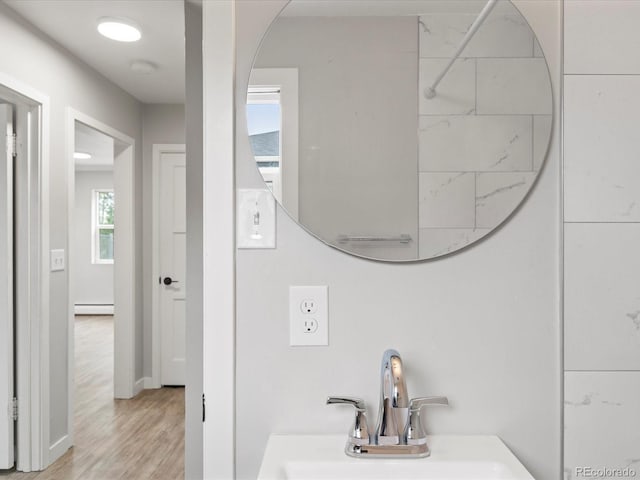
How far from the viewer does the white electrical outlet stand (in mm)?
1117

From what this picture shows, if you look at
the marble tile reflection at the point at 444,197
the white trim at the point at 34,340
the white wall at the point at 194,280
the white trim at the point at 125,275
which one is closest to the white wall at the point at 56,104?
the white trim at the point at 34,340

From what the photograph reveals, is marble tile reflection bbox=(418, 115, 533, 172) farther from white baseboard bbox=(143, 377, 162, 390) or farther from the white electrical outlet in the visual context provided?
white baseboard bbox=(143, 377, 162, 390)

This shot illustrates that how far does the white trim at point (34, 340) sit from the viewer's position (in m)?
3.05

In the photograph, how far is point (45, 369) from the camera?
10.2 ft

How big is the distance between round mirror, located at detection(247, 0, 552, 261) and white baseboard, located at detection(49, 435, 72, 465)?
296 cm

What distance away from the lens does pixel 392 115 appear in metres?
1.10

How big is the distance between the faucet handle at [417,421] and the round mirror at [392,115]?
0.96 feet

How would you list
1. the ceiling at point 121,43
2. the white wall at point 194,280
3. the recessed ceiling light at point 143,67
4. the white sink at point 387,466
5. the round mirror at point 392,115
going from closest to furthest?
the white sink at point 387,466 < the round mirror at point 392,115 < the white wall at point 194,280 < the ceiling at point 121,43 < the recessed ceiling light at point 143,67

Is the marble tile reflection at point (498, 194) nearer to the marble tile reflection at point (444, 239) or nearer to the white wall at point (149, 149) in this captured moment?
the marble tile reflection at point (444, 239)
